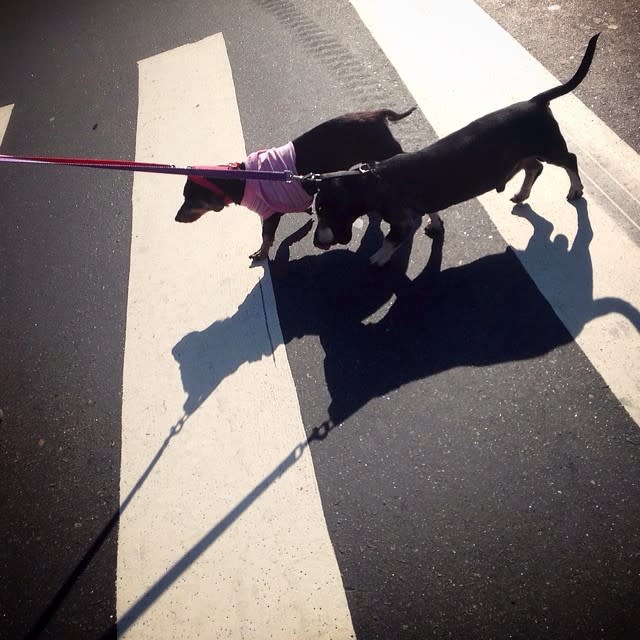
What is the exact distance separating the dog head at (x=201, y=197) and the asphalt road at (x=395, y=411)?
0.66 metres

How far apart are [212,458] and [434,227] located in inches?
94.6

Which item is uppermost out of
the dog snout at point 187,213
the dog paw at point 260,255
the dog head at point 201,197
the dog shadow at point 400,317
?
the dog head at point 201,197

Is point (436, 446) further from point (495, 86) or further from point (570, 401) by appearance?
point (495, 86)

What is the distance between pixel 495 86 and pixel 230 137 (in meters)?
2.74

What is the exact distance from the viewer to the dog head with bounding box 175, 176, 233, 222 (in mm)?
3223

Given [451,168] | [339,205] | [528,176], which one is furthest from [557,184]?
[339,205]

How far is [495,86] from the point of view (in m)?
4.33

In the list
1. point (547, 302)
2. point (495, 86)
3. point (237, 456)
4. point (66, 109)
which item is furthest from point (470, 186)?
point (66, 109)

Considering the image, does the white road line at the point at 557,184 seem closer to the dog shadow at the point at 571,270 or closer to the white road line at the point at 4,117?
the dog shadow at the point at 571,270

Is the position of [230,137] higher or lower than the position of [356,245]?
higher

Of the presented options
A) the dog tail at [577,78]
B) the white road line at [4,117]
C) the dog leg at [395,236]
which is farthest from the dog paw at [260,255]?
the white road line at [4,117]

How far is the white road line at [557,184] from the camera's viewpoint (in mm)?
2869

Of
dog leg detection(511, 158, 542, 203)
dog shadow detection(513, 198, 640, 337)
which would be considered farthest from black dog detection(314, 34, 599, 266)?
dog shadow detection(513, 198, 640, 337)

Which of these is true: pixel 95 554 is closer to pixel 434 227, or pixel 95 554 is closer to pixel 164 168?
pixel 164 168
